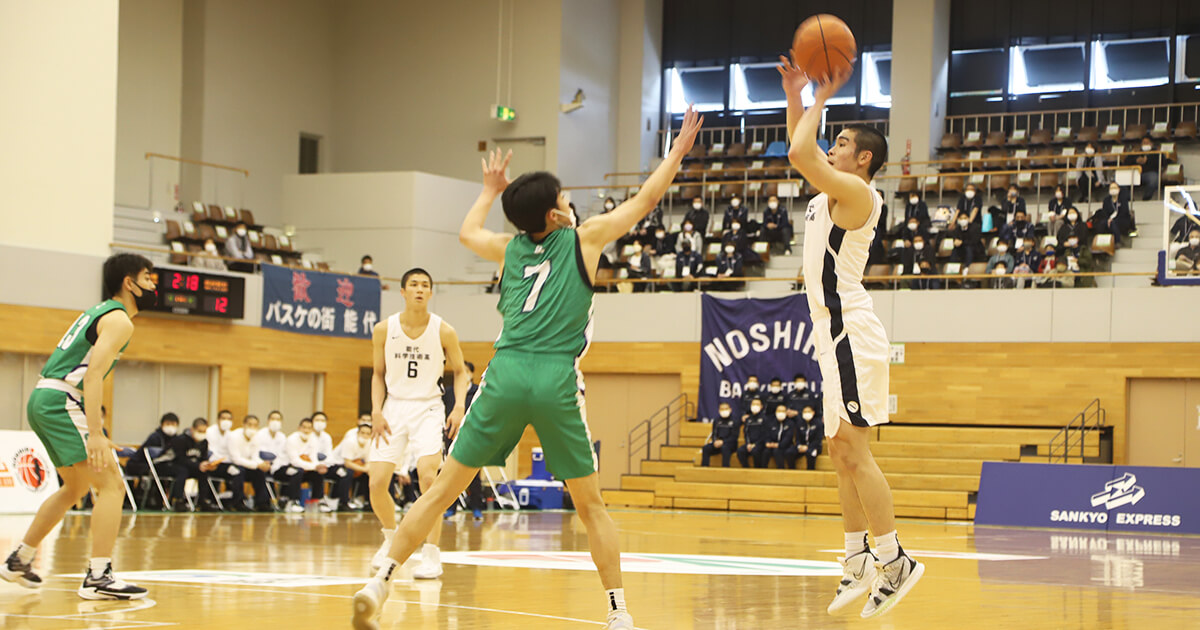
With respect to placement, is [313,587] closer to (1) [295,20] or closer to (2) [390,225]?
(2) [390,225]

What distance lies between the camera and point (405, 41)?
31.4 m

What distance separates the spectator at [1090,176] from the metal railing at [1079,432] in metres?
4.77

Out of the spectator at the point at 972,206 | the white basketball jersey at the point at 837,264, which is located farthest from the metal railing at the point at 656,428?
the white basketball jersey at the point at 837,264

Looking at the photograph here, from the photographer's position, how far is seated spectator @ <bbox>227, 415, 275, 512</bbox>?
60.6 feet

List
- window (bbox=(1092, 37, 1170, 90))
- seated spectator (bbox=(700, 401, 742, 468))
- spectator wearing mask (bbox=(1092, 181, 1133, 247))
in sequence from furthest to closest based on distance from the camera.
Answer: window (bbox=(1092, 37, 1170, 90)) < spectator wearing mask (bbox=(1092, 181, 1133, 247)) < seated spectator (bbox=(700, 401, 742, 468))

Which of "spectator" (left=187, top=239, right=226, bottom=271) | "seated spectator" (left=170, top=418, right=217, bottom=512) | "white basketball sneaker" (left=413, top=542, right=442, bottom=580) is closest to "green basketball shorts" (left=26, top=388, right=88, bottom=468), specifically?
"white basketball sneaker" (left=413, top=542, right=442, bottom=580)

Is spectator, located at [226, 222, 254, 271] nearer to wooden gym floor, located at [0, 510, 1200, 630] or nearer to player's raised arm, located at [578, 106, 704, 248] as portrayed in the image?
wooden gym floor, located at [0, 510, 1200, 630]

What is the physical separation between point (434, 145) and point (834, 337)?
83.4 feet

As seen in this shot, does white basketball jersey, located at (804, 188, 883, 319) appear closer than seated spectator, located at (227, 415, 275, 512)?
Yes

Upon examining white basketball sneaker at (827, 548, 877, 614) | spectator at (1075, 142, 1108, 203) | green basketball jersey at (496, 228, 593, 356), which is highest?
spectator at (1075, 142, 1108, 203)

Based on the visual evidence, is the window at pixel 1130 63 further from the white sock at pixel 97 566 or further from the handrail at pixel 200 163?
the white sock at pixel 97 566

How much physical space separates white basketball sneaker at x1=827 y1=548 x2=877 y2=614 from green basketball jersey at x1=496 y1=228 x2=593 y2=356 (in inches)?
67.8

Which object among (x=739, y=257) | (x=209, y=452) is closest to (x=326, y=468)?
(x=209, y=452)

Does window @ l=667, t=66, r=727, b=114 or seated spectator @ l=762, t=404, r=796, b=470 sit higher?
window @ l=667, t=66, r=727, b=114
